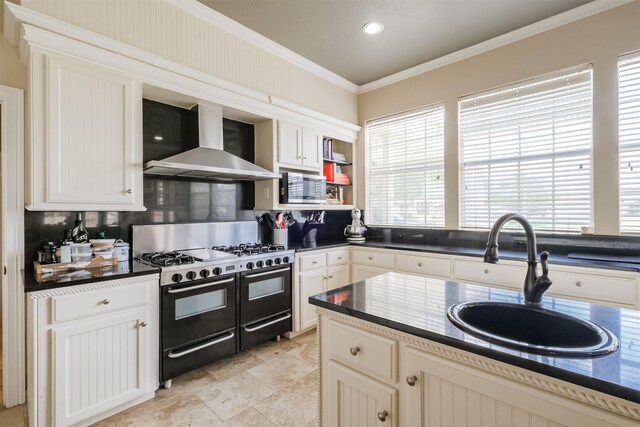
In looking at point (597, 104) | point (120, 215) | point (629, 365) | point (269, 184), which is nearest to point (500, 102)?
point (597, 104)

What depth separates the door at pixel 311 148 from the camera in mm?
3441

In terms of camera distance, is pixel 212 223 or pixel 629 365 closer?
pixel 629 365

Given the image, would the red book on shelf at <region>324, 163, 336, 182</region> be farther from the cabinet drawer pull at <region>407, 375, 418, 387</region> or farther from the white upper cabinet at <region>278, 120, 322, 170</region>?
the cabinet drawer pull at <region>407, 375, 418, 387</region>

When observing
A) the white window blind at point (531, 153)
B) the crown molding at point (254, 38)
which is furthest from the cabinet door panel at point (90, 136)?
the white window blind at point (531, 153)

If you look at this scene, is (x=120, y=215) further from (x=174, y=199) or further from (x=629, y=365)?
(x=629, y=365)

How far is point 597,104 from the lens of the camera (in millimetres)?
2545

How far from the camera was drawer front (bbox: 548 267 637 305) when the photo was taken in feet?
6.72

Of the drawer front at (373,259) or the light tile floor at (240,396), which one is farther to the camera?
the drawer front at (373,259)

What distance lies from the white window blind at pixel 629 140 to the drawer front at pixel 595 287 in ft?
2.00

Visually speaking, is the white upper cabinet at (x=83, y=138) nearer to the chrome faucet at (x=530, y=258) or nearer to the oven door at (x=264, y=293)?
the oven door at (x=264, y=293)

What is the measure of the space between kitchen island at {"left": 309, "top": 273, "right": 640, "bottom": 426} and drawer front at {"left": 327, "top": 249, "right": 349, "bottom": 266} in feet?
6.19

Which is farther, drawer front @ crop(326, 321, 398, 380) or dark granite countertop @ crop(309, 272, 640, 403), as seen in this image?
drawer front @ crop(326, 321, 398, 380)

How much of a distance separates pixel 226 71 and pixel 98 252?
1838 mm

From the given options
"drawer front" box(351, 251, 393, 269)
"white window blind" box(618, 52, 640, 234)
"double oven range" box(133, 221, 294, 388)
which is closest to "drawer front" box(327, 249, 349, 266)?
"drawer front" box(351, 251, 393, 269)
